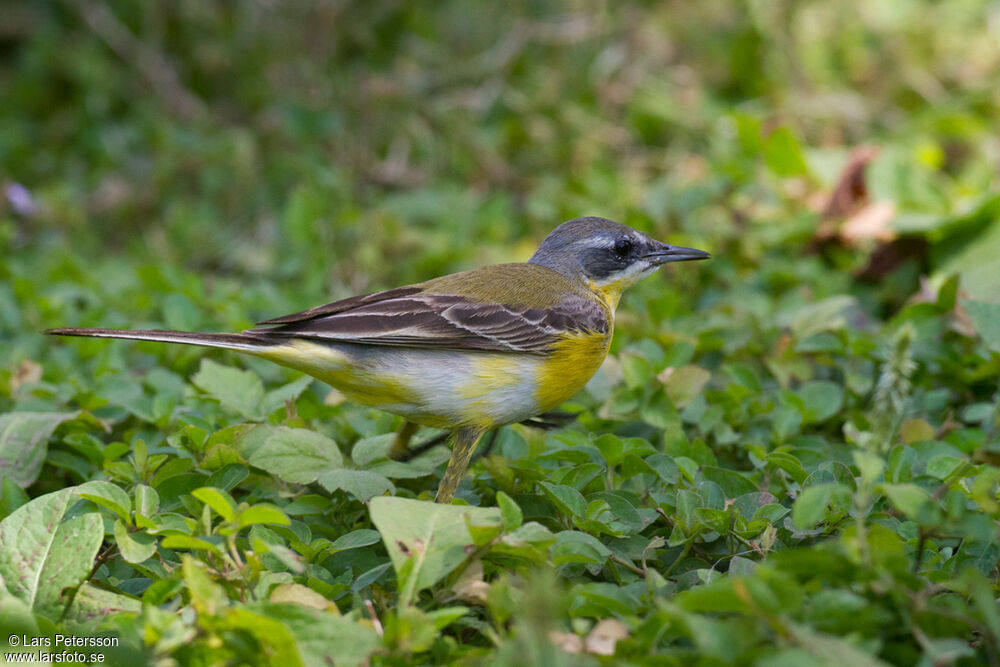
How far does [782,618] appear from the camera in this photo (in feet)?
7.55

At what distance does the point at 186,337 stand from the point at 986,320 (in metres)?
3.30

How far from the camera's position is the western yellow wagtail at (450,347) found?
→ 3.76 metres

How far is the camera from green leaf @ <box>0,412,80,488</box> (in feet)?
12.2

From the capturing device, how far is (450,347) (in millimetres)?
3943

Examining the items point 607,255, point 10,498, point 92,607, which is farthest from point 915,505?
point 10,498

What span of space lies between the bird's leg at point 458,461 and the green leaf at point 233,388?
91 centimetres

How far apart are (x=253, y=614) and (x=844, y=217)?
5.23 metres

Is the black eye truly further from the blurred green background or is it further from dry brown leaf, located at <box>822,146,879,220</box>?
dry brown leaf, located at <box>822,146,879,220</box>

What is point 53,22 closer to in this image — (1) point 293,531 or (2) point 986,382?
(1) point 293,531

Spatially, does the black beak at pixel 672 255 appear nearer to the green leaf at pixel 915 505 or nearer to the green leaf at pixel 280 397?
the green leaf at pixel 280 397

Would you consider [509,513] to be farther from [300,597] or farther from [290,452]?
[290,452]

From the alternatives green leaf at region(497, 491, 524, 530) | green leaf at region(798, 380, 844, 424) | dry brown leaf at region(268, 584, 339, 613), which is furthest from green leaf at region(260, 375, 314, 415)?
green leaf at region(798, 380, 844, 424)

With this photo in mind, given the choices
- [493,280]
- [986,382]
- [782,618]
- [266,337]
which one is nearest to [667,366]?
[493,280]

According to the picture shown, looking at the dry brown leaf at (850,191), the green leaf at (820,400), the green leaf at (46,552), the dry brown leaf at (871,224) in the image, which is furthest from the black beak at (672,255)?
the green leaf at (46,552)
